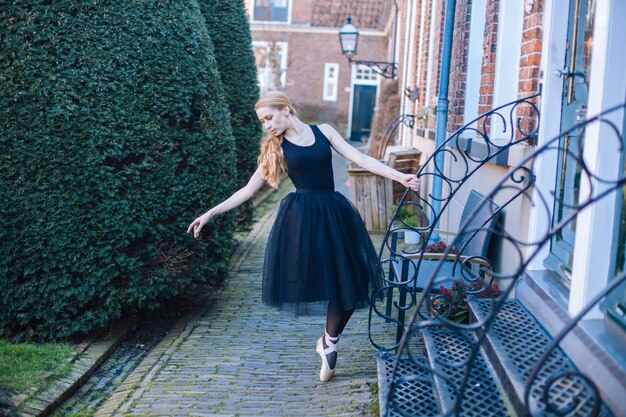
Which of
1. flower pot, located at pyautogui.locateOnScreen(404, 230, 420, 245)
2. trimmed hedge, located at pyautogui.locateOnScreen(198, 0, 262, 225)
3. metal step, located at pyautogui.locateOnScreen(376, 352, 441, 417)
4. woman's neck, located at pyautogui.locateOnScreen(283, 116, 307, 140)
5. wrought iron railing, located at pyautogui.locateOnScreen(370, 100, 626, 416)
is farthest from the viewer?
flower pot, located at pyautogui.locateOnScreen(404, 230, 420, 245)

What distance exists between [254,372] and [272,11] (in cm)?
2760

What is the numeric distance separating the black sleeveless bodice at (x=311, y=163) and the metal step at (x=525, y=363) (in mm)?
1175

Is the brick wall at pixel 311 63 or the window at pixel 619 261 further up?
the brick wall at pixel 311 63

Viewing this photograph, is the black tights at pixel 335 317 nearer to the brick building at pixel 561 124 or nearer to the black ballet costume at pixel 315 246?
the black ballet costume at pixel 315 246

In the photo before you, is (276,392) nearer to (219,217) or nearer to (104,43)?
(219,217)

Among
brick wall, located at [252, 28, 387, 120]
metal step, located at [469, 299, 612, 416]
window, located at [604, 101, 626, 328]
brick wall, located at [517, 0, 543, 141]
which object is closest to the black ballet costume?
metal step, located at [469, 299, 612, 416]

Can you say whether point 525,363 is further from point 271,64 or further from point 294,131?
point 271,64

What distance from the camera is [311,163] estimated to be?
4.18 metres

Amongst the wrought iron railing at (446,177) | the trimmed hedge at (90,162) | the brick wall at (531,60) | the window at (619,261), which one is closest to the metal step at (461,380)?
the wrought iron railing at (446,177)

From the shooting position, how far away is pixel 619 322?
2.99 m

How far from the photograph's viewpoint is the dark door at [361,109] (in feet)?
98.4

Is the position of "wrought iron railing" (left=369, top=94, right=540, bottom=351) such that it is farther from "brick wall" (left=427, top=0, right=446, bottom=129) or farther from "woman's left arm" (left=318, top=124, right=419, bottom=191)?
"brick wall" (left=427, top=0, right=446, bottom=129)

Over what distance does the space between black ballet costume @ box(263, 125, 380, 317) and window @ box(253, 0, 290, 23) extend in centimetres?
2724

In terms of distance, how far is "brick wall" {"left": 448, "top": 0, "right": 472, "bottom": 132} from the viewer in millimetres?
6539
